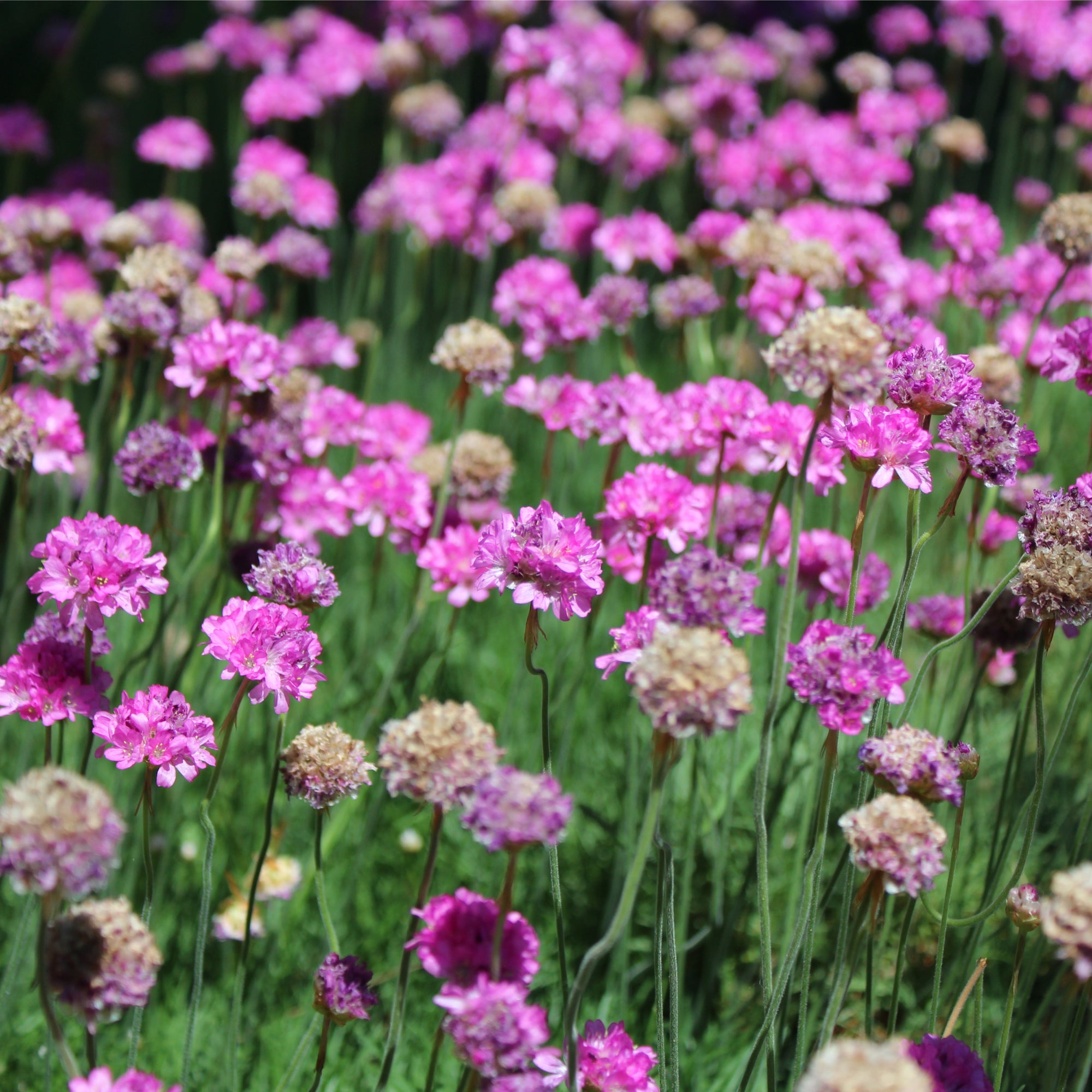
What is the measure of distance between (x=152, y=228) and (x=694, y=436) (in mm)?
2140

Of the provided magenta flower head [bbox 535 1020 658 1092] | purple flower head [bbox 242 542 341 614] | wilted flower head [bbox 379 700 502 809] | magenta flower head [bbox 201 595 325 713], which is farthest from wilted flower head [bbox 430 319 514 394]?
magenta flower head [bbox 535 1020 658 1092]

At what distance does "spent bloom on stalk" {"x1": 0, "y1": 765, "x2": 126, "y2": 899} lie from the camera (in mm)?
1115

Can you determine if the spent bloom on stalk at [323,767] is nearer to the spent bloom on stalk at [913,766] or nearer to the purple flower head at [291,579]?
the purple flower head at [291,579]

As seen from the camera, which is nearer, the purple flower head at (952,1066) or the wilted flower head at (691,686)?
the wilted flower head at (691,686)

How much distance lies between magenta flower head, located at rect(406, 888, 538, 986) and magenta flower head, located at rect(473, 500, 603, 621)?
1.29 feet

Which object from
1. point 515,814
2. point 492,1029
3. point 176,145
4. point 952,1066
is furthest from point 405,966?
point 176,145

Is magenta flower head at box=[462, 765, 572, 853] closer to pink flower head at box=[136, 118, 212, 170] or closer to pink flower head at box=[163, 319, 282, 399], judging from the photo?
pink flower head at box=[163, 319, 282, 399]

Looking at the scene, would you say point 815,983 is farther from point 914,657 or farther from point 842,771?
point 914,657

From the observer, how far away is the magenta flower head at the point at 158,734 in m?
1.64

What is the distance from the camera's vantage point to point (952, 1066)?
1.44 meters

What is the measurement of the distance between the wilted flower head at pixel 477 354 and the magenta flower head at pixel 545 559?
2.75ft

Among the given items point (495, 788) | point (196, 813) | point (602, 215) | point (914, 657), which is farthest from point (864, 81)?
→ point (495, 788)

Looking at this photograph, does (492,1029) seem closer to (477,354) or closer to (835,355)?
(835,355)

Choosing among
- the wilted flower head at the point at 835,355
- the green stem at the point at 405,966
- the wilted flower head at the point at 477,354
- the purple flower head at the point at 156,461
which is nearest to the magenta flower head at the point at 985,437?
the wilted flower head at the point at 835,355
